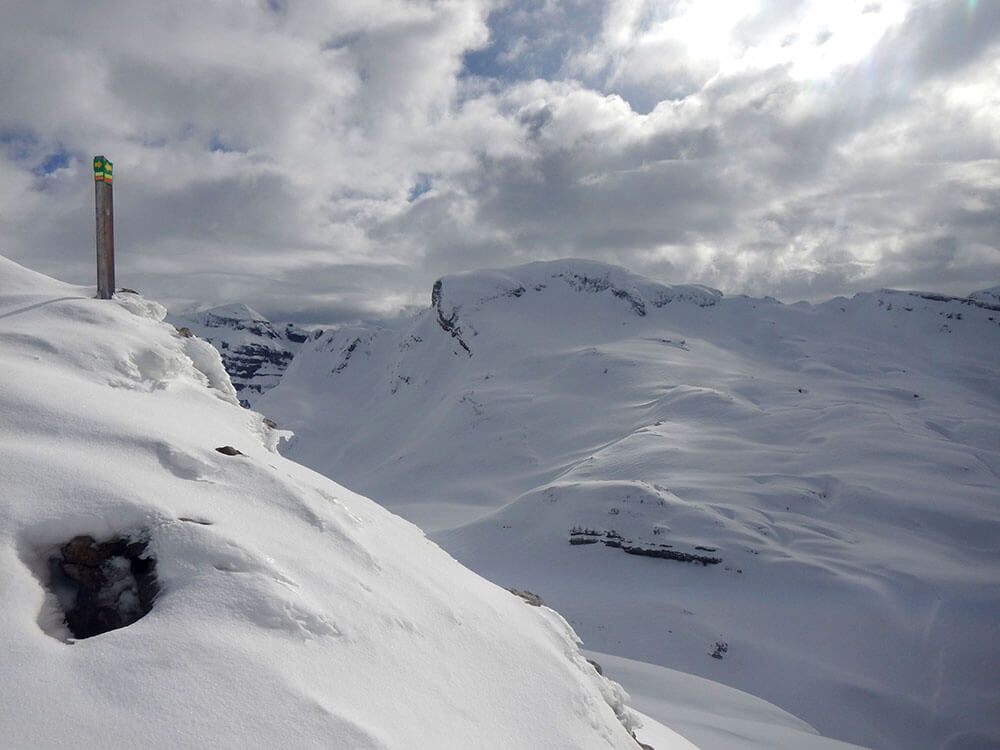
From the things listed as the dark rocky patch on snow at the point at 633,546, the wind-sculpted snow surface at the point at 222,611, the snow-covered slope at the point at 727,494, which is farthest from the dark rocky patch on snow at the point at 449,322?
the wind-sculpted snow surface at the point at 222,611

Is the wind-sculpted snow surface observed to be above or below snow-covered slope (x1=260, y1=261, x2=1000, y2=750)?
above

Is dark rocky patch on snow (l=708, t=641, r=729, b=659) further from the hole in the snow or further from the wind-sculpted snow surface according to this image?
the hole in the snow

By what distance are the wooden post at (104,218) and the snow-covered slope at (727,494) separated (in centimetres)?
2352

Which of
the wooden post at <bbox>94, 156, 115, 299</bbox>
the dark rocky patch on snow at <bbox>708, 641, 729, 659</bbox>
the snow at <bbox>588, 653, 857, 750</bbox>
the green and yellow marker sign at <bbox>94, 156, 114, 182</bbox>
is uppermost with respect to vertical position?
the green and yellow marker sign at <bbox>94, 156, 114, 182</bbox>

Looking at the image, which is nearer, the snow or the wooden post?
the wooden post

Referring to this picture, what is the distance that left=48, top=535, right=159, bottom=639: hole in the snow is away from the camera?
16.0ft

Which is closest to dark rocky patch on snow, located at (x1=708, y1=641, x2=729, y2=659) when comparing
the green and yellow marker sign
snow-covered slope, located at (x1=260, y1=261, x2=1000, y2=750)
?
snow-covered slope, located at (x1=260, y1=261, x2=1000, y2=750)

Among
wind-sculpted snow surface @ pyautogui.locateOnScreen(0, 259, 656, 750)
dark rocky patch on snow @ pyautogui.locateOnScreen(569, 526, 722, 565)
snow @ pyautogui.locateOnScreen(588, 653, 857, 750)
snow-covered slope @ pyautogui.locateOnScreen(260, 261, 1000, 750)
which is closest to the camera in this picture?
wind-sculpted snow surface @ pyautogui.locateOnScreen(0, 259, 656, 750)

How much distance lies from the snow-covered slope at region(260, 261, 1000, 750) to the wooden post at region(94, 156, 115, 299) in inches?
926

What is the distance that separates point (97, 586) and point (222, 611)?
3.41ft

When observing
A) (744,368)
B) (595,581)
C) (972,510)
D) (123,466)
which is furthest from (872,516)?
(744,368)

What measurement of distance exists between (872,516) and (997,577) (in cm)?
710

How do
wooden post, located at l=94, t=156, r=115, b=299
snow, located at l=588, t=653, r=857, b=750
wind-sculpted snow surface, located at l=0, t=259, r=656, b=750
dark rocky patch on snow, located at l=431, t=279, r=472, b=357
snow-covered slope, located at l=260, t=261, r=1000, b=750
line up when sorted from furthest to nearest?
dark rocky patch on snow, located at l=431, t=279, r=472, b=357
snow-covered slope, located at l=260, t=261, r=1000, b=750
snow, located at l=588, t=653, r=857, b=750
wooden post, located at l=94, t=156, r=115, b=299
wind-sculpted snow surface, located at l=0, t=259, r=656, b=750

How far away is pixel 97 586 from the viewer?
496cm
